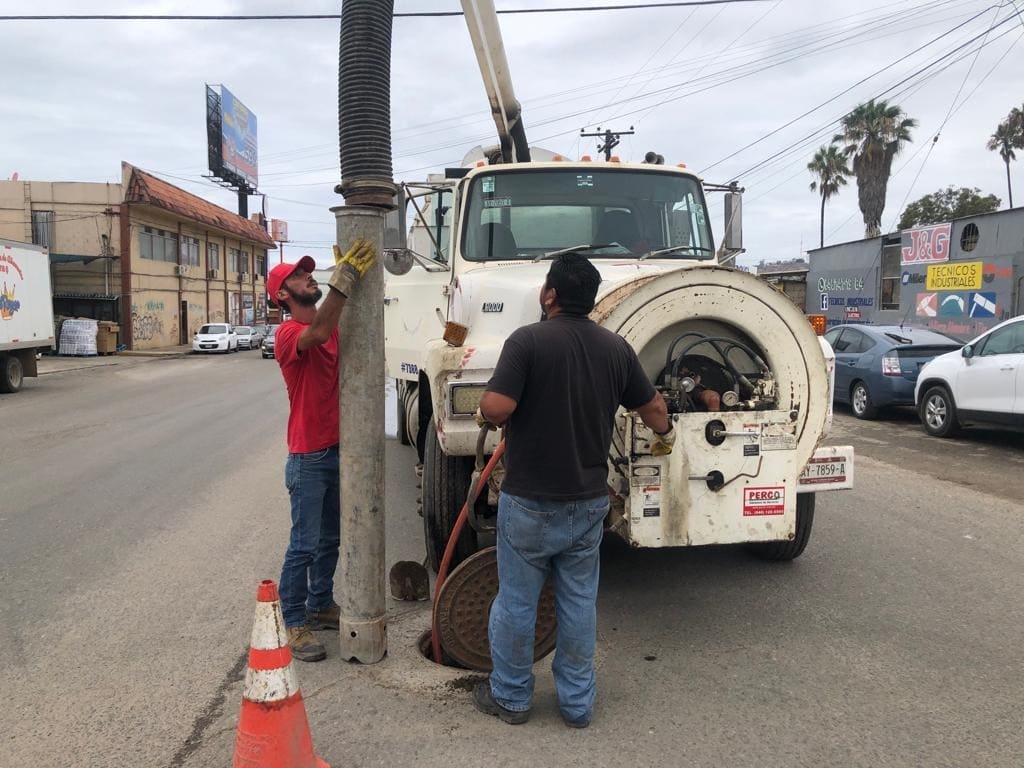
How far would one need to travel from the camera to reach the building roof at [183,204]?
35.2m

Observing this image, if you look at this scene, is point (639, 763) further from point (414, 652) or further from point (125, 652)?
point (125, 652)

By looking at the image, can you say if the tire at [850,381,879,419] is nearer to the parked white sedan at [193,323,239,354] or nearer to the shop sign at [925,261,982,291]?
the shop sign at [925,261,982,291]

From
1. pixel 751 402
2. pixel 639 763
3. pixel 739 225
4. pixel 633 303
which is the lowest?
pixel 639 763

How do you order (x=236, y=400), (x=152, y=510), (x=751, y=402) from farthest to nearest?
(x=236, y=400)
(x=152, y=510)
(x=751, y=402)

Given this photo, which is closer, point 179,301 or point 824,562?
point 824,562

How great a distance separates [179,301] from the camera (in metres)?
41.8

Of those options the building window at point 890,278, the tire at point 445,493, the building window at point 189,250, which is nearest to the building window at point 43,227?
the building window at point 189,250

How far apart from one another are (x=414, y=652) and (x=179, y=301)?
41742 millimetres

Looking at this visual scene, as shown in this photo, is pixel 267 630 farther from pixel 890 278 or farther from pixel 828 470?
pixel 890 278

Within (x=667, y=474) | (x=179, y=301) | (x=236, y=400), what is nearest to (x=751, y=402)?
(x=667, y=474)

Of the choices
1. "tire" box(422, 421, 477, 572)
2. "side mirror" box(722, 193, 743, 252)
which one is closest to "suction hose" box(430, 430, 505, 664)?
"tire" box(422, 421, 477, 572)

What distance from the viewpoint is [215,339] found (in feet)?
121

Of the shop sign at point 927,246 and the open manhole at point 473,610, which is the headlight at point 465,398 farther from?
the shop sign at point 927,246

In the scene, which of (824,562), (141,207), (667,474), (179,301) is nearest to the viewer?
(667,474)
